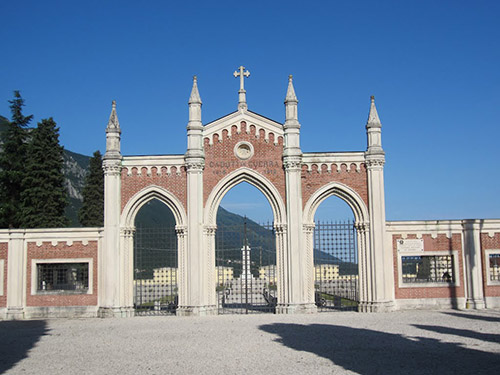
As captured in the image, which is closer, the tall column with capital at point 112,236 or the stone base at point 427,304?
the tall column with capital at point 112,236

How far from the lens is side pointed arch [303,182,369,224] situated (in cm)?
2478

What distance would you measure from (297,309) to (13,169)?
2237cm

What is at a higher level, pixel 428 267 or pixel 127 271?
pixel 127 271

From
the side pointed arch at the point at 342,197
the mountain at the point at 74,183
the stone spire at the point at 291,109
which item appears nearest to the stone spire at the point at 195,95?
the stone spire at the point at 291,109

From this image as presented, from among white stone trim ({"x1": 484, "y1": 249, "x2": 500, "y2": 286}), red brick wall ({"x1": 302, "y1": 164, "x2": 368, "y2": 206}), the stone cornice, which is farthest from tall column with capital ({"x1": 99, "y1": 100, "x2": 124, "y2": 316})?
white stone trim ({"x1": 484, "y1": 249, "x2": 500, "y2": 286})

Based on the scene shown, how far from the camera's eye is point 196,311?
78.8 feet

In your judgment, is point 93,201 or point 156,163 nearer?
point 156,163

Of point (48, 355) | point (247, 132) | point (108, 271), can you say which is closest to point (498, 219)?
point (247, 132)

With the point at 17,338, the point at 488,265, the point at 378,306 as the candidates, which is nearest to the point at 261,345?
the point at 17,338

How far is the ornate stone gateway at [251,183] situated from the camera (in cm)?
2422

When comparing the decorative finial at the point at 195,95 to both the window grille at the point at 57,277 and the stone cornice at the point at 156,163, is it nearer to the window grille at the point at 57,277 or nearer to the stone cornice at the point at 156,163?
the stone cornice at the point at 156,163

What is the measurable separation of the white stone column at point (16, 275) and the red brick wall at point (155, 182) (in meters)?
4.95

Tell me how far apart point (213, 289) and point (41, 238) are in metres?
8.08

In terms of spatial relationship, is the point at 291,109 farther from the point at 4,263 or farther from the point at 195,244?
the point at 4,263
